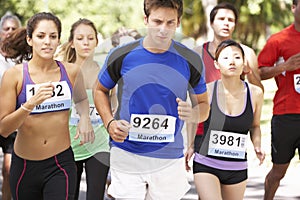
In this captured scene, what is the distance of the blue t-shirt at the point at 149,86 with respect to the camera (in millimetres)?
5137

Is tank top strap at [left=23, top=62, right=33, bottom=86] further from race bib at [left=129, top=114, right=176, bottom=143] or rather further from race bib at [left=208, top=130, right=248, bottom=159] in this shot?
race bib at [left=208, top=130, right=248, bottom=159]

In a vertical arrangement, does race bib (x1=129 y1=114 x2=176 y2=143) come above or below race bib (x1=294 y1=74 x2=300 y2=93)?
below

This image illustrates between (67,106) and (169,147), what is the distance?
2.79 feet

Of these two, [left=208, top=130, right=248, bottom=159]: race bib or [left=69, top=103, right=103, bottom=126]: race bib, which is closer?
[left=208, top=130, right=248, bottom=159]: race bib

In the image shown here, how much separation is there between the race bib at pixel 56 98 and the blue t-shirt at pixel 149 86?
17.5 inches

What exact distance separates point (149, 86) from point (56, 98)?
0.77 meters

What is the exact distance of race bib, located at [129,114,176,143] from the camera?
515cm

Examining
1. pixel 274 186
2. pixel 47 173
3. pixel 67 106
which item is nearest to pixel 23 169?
pixel 47 173

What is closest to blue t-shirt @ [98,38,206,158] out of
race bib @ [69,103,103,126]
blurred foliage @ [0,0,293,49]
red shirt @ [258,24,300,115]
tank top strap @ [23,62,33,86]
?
tank top strap @ [23,62,33,86]

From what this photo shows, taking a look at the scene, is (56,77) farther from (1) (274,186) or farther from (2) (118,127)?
(1) (274,186)

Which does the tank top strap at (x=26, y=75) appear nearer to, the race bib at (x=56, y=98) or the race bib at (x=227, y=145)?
the race bib at (x=56, y=98)

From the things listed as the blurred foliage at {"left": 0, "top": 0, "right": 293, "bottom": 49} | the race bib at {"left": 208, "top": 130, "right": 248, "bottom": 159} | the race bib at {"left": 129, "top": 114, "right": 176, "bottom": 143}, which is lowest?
the race bib at {"left": 208, "top": 130, "right": 248, "bottom": 159}

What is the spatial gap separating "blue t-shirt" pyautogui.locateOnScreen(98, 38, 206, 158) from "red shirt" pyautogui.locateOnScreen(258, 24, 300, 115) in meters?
2.37

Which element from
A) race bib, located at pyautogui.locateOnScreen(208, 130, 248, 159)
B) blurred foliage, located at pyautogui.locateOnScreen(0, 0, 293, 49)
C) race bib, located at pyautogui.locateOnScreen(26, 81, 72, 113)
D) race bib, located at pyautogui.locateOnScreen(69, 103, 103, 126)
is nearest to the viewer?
race bib, located at pyautogui.locateOnScreen(26, 81, 72, 113)
